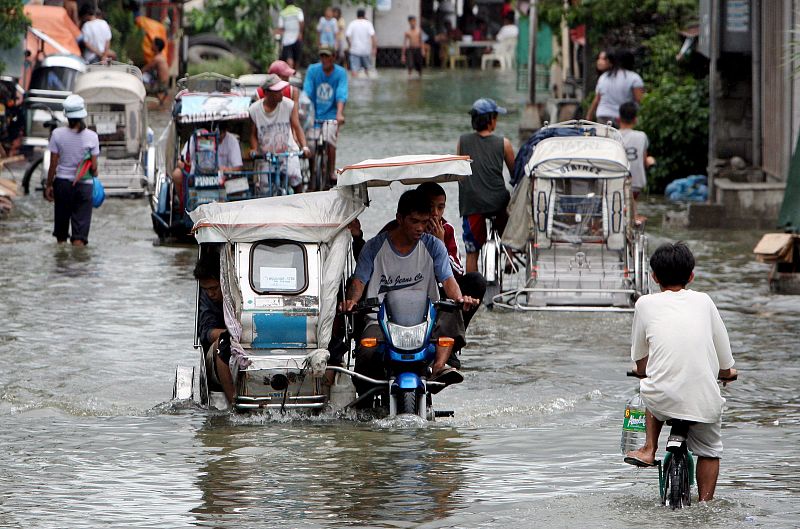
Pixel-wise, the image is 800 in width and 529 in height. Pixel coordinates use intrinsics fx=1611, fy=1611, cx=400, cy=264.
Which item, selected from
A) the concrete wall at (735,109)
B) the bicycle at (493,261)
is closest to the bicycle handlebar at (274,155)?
the bicycle at (493,261)

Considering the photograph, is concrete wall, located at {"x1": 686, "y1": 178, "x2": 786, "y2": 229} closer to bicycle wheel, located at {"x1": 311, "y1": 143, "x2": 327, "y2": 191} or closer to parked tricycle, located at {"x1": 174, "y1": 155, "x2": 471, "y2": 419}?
bicycle wheel, located at {"x1": 311, "y1": 143, "x2": 327, "y2": 191}

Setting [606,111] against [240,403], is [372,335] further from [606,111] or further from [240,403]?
[606,111]

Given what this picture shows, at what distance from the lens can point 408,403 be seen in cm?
880

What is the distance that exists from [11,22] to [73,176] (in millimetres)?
6531

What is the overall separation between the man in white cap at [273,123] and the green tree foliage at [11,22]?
6601mm

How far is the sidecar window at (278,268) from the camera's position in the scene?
898 cm

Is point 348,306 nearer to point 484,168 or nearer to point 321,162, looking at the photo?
point 484,168

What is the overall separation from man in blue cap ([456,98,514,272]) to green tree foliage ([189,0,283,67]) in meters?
24.2

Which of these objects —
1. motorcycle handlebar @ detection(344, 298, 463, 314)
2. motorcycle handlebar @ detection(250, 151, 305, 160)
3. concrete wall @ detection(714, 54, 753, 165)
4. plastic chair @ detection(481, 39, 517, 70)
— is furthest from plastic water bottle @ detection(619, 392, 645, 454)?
plastic chair @ detection(481, 39, 517, 70)

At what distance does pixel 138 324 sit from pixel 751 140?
9.29 m

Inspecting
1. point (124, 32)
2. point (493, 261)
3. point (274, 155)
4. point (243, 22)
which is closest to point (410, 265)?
point (493, 261)

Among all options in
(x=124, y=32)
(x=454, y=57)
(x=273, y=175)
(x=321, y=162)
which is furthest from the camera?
(x=454, y=57)

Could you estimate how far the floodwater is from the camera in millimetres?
7160

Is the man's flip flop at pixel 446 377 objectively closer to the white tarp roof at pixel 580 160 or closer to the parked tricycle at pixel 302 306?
the parked tricycle at pixel 302 306
